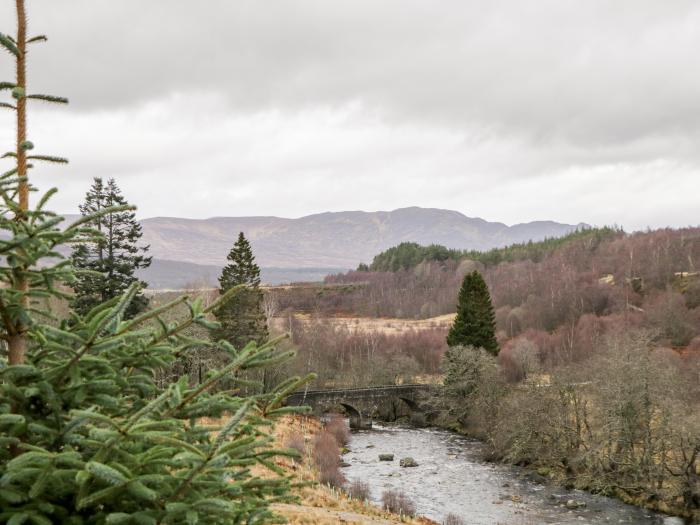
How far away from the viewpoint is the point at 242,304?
53438 mm

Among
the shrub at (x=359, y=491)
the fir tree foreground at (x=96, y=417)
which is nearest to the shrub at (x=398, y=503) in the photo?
the shrub at (x=359, y=491)

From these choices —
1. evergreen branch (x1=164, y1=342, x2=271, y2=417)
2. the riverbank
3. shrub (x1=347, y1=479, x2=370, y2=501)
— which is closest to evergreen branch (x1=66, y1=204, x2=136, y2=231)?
evergreen branch (x1=164, y1=342, x2=271, y2=417)

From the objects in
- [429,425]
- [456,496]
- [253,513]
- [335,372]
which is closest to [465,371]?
[429,425]

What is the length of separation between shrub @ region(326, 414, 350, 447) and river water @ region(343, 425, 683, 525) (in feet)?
5.45

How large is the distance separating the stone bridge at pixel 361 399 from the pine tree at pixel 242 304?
9.21 meters

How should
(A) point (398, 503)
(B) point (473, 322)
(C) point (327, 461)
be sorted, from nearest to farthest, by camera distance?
(A) point (398, 503), (C) point (327, 461), (B) point (473, 322)

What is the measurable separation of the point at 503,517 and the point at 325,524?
12.9 m

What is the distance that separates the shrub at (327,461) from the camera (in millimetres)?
36562

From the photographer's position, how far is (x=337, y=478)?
3681 centimetres

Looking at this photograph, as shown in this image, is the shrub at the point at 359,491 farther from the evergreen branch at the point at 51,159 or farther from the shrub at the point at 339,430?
the evergreen branch at the point at 51,159

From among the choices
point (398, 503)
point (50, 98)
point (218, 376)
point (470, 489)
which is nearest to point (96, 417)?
point (218, 376)

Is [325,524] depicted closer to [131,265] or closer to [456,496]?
[456,496]

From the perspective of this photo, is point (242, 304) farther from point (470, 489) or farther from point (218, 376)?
point (218, 376)

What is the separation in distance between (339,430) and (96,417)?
171 ft
